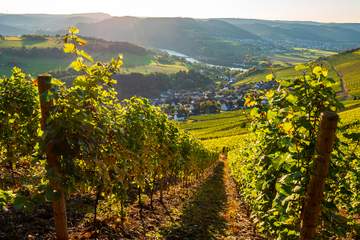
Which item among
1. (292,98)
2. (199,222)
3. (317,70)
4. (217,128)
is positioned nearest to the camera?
(292,98)

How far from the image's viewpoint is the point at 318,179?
5688mm

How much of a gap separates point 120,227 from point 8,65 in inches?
8116

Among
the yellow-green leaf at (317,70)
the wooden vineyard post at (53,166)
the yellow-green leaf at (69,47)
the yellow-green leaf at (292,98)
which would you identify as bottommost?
the wooden vineyard post at (53,166)

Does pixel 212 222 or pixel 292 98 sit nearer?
pixel 292 98

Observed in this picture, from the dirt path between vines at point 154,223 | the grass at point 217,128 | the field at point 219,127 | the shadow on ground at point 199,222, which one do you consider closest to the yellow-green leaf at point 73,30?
the dirt path between vines at point 154,223

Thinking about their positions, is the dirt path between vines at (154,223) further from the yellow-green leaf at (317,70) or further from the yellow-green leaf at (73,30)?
the yellow-green leaf at (317,70)

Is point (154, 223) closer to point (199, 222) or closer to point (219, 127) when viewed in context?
point (199, 222)

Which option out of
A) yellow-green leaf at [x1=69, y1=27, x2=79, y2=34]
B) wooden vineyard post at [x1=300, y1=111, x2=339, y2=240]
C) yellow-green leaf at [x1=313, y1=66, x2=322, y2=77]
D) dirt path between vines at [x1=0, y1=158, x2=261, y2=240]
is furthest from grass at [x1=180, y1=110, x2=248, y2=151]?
yellow-green leaf at [x1=69, y1=27, x2=79, y2=34]

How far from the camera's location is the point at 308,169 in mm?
6250

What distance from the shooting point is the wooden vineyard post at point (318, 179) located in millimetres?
5408

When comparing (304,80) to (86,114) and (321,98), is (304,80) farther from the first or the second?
(86,114)

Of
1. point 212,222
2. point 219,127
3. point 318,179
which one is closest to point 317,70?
point 318,179

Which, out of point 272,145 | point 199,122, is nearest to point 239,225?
point 272,145

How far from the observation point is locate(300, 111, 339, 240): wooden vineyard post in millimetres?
5408
